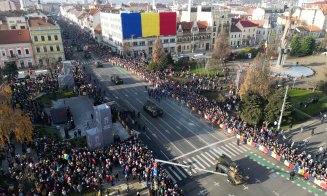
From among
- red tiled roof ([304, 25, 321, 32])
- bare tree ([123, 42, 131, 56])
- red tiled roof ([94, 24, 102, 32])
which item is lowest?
bare tree ([123, 42, 131, 56])

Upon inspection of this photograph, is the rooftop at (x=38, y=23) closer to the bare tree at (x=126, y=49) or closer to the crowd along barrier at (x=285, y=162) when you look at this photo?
the bare tree at (x=126, y=49)

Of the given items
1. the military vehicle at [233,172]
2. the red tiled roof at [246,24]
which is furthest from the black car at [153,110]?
the red tiled roof at [246,24]

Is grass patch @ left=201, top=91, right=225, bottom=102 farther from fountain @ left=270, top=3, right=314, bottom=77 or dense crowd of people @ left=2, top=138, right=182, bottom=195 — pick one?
fountain @ left=270, top=3, right=314, bottom=77

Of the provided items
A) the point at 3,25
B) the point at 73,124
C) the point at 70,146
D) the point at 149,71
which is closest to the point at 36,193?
the point at 70,146

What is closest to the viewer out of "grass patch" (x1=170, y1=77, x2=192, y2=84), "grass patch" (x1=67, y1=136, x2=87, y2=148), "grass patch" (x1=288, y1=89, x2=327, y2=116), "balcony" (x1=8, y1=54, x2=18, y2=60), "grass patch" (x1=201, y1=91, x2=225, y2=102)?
"grass patch" (x1=67, y1=136, x2=87, y2=148)

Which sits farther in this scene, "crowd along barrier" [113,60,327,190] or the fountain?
the fountain

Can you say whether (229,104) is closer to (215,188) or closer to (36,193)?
(215,188)

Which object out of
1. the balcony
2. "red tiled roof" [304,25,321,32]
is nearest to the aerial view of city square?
the balcony
